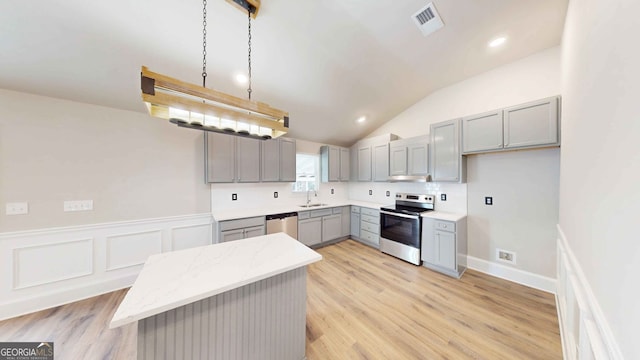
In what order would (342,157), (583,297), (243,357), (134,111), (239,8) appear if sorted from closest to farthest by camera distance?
(583,297), (243,357), (239,8), (134,111), (342,157)

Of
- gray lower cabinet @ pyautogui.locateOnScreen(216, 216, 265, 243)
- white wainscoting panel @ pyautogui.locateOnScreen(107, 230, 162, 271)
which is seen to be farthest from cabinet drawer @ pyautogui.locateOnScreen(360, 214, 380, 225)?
white wainscoting panel @ pyautogui.locateOnScreen(107, 230, 162, 271)

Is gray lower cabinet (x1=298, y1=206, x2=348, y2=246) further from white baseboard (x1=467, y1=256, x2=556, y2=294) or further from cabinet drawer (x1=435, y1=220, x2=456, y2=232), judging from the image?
white baseboard (x1=467, y1=256, x2=556, y2=294)

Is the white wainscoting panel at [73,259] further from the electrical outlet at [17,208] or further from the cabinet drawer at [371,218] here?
the cabinet drawer at [371,218]

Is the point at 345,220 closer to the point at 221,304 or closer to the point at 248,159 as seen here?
the point at 248,159

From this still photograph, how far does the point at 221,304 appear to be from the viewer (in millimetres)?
1216

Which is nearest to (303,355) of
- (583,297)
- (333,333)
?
(333,333)

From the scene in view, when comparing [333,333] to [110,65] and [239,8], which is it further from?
[110,65]

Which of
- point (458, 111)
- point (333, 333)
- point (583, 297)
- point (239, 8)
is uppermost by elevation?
point (239, 8)

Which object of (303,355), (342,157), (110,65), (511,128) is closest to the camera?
(303,355)

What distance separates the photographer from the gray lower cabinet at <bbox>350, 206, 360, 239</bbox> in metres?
4.34

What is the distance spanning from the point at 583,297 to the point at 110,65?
413 cm

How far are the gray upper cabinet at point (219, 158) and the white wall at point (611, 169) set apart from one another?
139 inches

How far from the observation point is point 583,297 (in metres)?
1.05

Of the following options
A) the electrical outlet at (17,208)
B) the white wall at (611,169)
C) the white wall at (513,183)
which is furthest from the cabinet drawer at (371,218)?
the electrical outlet at (17,208)
